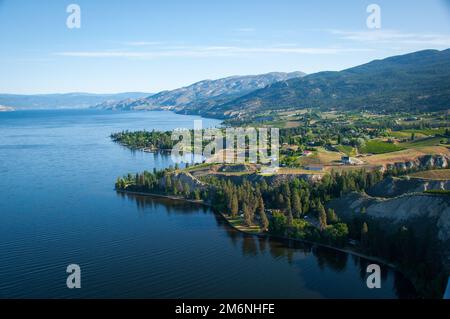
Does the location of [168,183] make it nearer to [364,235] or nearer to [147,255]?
[147,255]

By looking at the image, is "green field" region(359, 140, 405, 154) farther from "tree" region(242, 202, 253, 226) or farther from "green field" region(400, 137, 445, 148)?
"tree" region(242, 202, 253, 226)

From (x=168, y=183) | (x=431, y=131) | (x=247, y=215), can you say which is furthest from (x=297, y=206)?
(x=431, y=131)

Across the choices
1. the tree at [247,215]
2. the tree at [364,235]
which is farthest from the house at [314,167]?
the tree at [364,235]

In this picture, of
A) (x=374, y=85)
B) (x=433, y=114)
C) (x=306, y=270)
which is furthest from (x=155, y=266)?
(x=374, y=85)

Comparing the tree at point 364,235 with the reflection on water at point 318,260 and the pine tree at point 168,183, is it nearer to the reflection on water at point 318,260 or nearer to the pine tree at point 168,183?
the reflection on water at point 318,260
